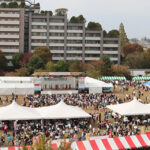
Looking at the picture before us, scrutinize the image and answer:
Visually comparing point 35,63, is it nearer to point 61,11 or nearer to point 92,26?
point 61,11

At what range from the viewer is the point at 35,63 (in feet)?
195

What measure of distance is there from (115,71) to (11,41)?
2612 cm

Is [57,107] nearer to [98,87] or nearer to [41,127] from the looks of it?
[41,127]

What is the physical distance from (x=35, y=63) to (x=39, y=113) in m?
38.6

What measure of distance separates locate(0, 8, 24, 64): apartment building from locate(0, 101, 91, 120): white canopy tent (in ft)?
165

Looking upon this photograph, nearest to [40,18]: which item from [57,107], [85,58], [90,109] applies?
[85,58]

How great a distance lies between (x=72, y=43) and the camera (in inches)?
2901

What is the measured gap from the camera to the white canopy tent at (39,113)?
66.3 ft

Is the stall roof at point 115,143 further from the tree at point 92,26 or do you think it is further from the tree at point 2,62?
the tree at point 92,26

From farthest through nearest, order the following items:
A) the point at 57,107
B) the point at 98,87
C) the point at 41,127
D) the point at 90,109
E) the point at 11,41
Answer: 1. the point at 11,41
2. the point at 98,87
3. the point at 90,109
4. the point at 57,107
5. the point at 41,127

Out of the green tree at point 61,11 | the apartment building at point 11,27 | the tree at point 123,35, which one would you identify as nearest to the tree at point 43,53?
the apartment building at point 11,27

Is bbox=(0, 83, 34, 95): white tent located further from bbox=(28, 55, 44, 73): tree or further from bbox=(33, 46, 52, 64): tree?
bbox=(33, 46, 52, 64): tree

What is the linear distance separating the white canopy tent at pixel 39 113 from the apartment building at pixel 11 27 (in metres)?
50.2

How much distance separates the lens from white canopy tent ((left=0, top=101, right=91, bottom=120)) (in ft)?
66.3
